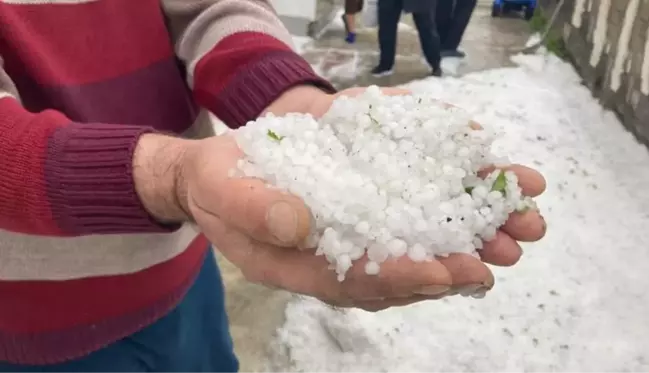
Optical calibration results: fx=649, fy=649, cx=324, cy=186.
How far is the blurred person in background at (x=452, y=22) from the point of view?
221 centimetres

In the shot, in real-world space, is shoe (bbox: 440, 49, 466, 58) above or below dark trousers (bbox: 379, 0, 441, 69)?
below

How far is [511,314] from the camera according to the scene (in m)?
1.11

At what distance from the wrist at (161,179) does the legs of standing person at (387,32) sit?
1.77 metres

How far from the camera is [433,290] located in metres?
0.37

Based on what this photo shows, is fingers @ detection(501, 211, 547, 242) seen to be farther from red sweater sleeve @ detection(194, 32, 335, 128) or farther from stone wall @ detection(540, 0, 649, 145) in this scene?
stone wall @ detection(540, 0, 649, 145)

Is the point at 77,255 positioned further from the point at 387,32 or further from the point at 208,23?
the point at 387,32

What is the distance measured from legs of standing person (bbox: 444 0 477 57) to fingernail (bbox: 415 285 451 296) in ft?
6.53

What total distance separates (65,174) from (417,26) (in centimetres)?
183

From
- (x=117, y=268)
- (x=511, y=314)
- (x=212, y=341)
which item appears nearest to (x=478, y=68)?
(x=511, y=314)

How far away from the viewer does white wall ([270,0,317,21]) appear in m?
2.32

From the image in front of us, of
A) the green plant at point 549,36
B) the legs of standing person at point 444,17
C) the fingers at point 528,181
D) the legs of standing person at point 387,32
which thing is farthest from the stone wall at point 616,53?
the fingers at point 528,181

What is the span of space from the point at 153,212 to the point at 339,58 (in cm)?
191

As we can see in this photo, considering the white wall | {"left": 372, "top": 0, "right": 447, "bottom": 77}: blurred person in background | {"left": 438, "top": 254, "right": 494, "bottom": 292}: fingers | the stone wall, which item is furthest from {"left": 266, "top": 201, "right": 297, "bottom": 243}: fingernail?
the white wall

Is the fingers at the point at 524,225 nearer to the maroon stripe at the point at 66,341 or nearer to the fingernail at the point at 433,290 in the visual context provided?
the fingernail at the point at 433,290
